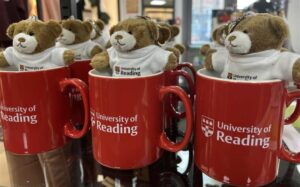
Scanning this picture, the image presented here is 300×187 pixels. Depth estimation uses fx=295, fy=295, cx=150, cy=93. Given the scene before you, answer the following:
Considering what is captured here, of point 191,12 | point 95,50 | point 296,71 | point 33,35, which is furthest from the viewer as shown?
point 191,12

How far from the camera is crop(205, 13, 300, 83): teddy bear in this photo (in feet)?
1.13

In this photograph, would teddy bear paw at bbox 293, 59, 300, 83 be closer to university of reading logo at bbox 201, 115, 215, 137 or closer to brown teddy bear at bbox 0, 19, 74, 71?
university of reading logo at bbox 201, 115, 215, 137

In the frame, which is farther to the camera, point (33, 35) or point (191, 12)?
point (191, 12)

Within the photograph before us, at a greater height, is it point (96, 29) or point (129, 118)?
point (96, 29)

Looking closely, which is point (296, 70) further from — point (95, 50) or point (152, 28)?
point (95, 50)

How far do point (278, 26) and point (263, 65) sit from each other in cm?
5

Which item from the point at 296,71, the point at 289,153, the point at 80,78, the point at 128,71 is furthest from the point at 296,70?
the point at 80,78

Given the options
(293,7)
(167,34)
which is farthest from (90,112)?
(293,7)

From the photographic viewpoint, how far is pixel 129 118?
38cm

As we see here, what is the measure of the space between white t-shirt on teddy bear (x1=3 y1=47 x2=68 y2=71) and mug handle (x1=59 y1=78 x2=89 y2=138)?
4cm

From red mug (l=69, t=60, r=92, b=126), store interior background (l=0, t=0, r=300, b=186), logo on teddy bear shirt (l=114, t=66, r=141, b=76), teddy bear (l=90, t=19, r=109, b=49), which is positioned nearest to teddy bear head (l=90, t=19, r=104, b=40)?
teddy bear (l=90, t=19, r=109, b=49)

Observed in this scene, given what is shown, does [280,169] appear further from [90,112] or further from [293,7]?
[293,7]

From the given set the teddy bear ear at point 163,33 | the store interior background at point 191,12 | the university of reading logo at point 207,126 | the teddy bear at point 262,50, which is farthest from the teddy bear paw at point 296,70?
the store interior background at point 191,12

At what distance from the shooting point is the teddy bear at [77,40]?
1.77 feet
